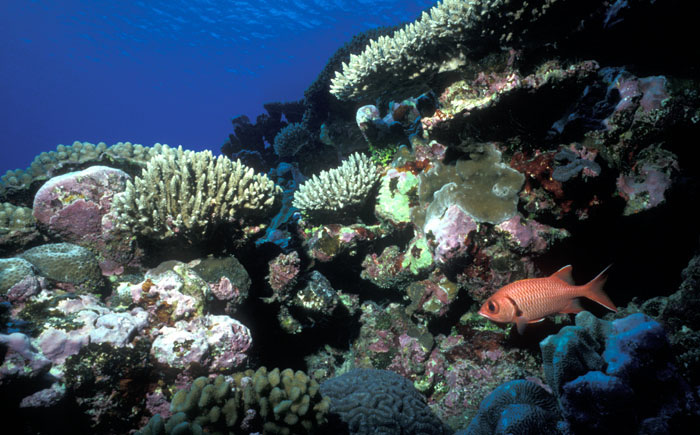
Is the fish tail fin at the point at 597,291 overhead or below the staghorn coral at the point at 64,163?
below

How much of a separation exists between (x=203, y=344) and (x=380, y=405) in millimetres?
2073

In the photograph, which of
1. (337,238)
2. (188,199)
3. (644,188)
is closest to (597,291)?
(644,188)

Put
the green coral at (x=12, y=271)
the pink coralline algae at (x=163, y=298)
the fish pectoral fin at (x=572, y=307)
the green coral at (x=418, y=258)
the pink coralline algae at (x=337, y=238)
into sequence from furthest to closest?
the pink coralline algae at (x=337, y=238), the green coral at (x=418, y=258), the pink coralline algae at (x=163, y=298), the fish pectoral fin at (x=572, y=307), the green coral at (x=12, y=271)

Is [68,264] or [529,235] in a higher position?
[68,264]

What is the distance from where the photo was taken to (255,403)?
97.3 inches

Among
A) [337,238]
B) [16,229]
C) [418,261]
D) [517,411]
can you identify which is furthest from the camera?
→ [337,238]

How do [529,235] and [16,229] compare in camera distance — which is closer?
[529,235]

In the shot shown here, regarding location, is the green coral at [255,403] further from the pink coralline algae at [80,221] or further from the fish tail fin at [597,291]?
the fish tail fin at [597,291]

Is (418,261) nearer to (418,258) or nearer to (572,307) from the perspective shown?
(418,258)

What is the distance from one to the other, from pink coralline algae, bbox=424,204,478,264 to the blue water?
4868 cm

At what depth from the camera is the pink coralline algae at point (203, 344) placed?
257cm

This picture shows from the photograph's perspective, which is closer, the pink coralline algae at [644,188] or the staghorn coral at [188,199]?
the pink coralline algae at [644,188]

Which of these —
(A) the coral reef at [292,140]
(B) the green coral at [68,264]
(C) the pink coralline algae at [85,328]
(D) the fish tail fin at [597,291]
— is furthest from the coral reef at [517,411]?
(A) the coral reef at [292,140]

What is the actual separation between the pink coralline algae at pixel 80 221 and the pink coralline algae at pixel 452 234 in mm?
3730
